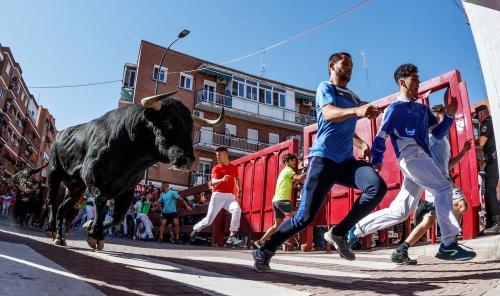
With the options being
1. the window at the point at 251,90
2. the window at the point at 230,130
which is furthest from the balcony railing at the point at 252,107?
the window at the point at 230,130

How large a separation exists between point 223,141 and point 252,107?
4.44 metres

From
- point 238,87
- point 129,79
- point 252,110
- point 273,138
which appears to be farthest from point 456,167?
point 129,79

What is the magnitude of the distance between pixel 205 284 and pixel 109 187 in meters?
2.53

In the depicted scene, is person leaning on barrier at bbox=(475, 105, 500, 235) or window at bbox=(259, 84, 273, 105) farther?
window at bbox=(259, 84, 273, 105)

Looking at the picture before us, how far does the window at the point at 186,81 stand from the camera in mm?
34906

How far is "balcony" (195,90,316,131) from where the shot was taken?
34438mm

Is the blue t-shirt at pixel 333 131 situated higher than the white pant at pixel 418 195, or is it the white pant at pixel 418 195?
the blue t-shirt at pixel 333 131

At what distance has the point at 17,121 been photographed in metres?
63.5

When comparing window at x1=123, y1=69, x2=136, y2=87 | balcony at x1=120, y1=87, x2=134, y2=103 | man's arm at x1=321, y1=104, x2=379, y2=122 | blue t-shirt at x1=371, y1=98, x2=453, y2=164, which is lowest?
man's arm at x1=321, y1=104, x2=379, y2=122

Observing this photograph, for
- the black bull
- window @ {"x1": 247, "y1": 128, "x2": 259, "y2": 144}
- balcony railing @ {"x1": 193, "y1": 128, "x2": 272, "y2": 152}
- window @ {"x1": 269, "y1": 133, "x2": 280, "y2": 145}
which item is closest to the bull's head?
the black bull

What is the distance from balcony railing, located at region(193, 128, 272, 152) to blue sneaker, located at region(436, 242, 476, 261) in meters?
28.7

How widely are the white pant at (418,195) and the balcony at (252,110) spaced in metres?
30.0

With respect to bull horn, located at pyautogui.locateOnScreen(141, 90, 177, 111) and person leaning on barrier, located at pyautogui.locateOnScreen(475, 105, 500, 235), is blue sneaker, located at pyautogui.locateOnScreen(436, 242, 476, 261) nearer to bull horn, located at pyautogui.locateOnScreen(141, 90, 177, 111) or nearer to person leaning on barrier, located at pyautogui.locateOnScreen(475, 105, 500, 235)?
person leaning on barrier, located at pyautogui.locateOnScreen(475, 105, 500, 235)

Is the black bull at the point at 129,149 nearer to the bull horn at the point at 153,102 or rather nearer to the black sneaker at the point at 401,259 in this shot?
the bull horn at the point at 153,102
